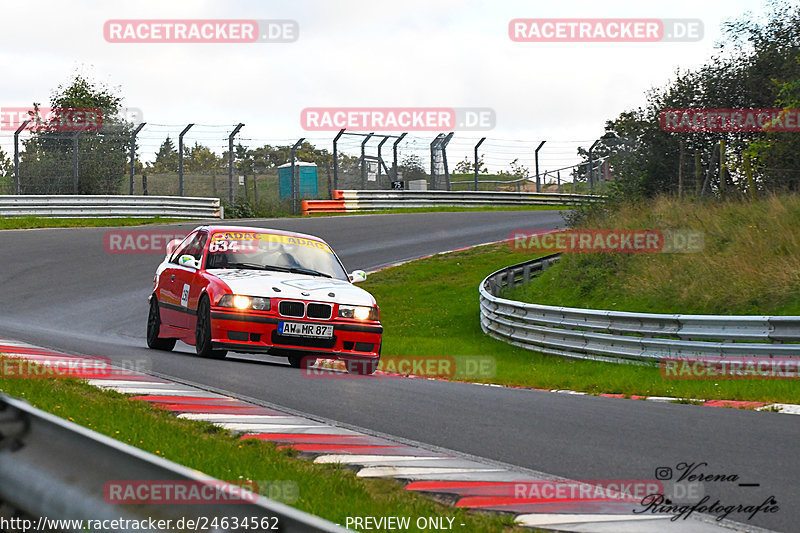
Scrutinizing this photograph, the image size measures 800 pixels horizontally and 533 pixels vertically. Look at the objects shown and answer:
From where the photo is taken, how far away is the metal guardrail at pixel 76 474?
2.54m

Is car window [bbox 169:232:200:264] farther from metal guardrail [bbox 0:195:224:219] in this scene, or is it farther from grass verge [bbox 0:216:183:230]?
metal guardrail [bbox 0:195:224:219]

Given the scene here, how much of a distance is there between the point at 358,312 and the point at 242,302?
127 centimetres

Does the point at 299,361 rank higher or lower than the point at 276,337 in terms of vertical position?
lower

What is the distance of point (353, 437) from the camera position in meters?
6.48

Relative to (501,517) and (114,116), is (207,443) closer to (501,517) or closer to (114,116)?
(501,517)

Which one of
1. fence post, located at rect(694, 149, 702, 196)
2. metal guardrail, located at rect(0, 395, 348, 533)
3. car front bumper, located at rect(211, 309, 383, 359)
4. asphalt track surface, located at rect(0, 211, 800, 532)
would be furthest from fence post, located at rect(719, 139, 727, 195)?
metal guardrail, located at rect(0, 395, 348, 533)

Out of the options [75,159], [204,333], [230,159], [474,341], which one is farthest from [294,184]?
[204,333]

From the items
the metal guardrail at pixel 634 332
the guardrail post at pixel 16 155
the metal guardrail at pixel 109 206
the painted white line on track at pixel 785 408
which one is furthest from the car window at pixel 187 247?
the guardrail post at pixel 16 155

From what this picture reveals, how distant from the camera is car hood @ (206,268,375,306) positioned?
1052cm

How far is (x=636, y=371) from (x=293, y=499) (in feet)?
29.5

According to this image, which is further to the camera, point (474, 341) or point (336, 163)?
point (336, 163)

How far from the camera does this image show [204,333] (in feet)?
35.2

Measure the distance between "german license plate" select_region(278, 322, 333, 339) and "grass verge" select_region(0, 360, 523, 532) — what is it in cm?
279

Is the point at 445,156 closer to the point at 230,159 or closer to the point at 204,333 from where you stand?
the point at 230,159
